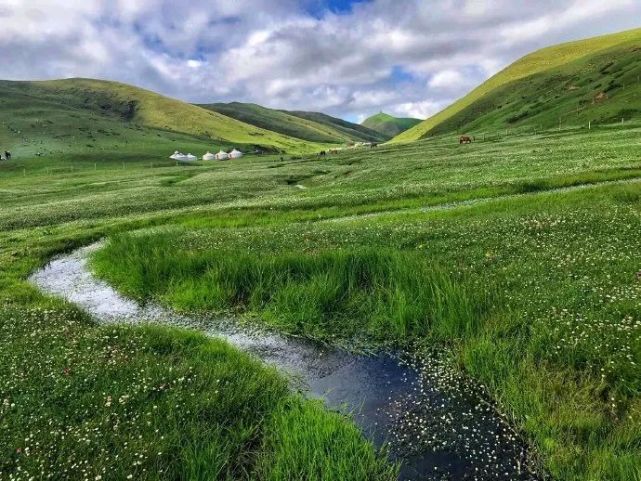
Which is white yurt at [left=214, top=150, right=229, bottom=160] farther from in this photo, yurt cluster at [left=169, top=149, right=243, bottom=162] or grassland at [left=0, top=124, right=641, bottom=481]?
grassland at [left=0, top=124, right=641, bottom=481]

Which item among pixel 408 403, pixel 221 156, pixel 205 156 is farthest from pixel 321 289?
pixel 205 156

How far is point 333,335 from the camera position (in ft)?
43.9

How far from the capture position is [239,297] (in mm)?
16266

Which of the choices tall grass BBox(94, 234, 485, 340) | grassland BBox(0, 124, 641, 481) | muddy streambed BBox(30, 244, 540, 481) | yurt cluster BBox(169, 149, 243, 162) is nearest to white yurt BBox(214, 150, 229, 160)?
yurt cluster BBox(169, 149, 243, 162)

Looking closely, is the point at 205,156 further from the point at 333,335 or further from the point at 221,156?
the point at 333,335

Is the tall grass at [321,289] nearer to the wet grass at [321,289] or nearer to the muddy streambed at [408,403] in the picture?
the wet grass at [321,289]

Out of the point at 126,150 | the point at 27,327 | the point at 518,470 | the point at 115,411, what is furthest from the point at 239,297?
the point at 126,150

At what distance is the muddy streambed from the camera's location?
795 centimetres

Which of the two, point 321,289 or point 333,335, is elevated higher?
point 321,289

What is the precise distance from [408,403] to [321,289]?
5827 mm

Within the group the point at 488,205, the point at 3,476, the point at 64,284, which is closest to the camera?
the point at 3,476

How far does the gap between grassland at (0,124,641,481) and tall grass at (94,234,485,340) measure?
67 mm

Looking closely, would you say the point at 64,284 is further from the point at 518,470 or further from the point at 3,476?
the point at 518,470

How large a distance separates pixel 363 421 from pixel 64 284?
17313mm
